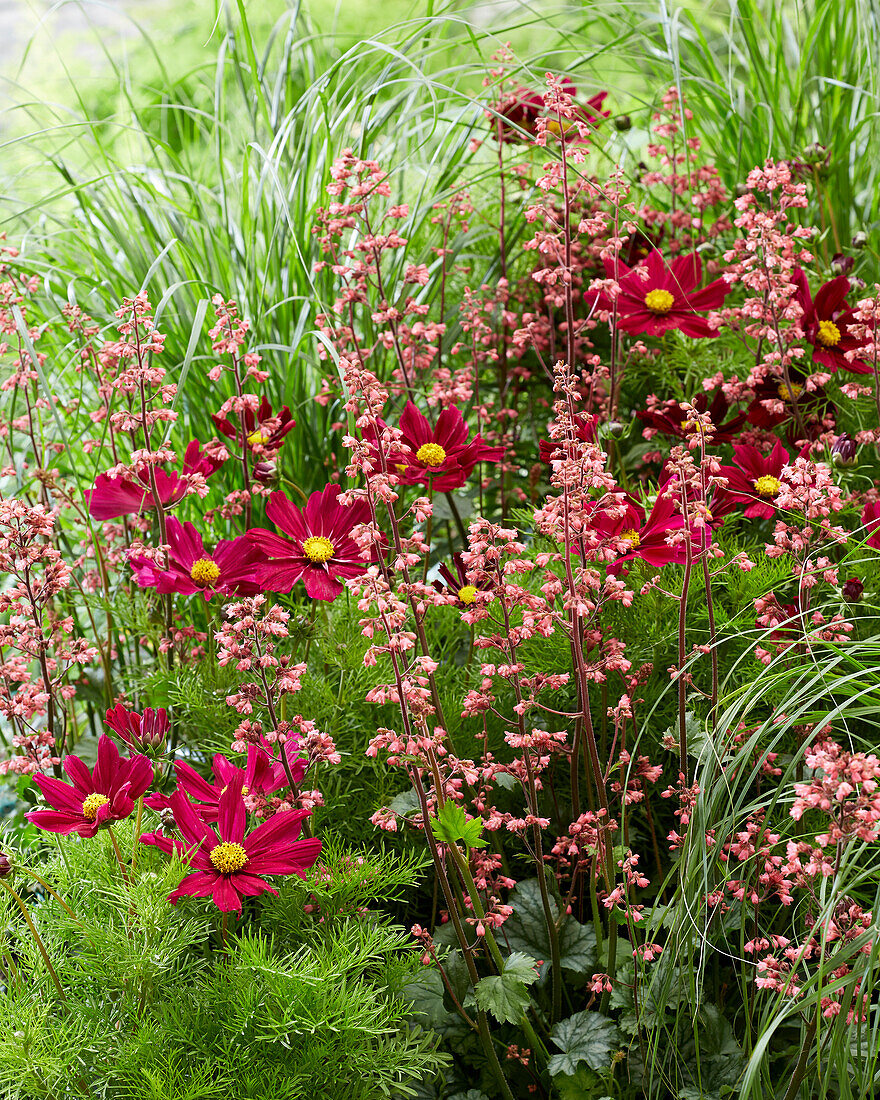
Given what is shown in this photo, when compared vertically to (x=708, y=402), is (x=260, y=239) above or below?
above

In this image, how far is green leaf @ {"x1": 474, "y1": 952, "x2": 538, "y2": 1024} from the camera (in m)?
0.82

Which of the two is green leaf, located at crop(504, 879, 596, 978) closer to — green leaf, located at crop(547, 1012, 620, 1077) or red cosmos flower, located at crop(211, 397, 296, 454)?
green leaf, located at crop(547, 1012, 620, 1077)

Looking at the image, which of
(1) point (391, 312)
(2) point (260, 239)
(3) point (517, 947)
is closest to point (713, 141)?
(2) point (260, 239)

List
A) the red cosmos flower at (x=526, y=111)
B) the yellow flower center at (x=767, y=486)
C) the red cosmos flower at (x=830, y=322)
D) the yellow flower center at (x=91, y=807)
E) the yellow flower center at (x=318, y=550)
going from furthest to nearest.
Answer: the red cosmos flower at (x=526, y=111)
the red cosmos flower at (x=830, y=322)
the yellow flower center at (x=767, y=486)
the yellow flower center at (x=318, y=550)
the yellow flower center at (x=91, y=807)

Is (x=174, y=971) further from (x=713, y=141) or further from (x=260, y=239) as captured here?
(x=713, y=141)

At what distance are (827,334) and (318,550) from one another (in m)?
0.77

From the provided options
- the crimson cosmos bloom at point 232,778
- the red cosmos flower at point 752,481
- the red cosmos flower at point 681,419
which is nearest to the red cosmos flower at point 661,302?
the red cosmos flower at point 681,419

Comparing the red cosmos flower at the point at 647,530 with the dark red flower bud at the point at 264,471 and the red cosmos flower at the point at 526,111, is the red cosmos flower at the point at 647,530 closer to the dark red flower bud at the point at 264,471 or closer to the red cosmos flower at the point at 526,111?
the dark red flower bud at the point at 264,471

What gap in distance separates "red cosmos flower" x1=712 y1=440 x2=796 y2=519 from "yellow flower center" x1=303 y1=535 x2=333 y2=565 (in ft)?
1.43

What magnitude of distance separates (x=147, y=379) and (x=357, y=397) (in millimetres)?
312

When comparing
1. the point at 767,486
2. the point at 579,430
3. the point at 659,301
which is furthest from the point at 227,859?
the point at 659,301

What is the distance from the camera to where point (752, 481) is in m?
1.24

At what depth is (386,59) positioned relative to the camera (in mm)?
1701

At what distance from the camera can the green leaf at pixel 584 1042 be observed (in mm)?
875
